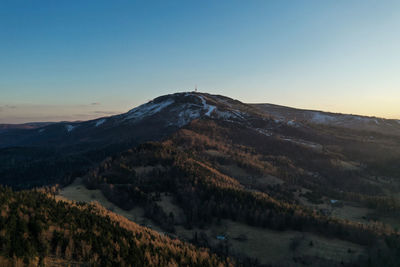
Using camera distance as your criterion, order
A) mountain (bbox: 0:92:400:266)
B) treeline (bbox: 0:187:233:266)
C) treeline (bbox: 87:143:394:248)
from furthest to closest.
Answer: treeline (bbox: 87:143:394:248) → mountain (bbox: 0:92:400:266) → treeline (bbox: 0:187:233:266)

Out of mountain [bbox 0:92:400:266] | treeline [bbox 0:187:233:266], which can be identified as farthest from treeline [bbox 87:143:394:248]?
treeline [bbox 0:187:233:266]

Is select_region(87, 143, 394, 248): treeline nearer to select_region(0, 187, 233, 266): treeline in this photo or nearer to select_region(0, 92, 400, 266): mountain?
select_region(0, 92, 400, 266): mountain

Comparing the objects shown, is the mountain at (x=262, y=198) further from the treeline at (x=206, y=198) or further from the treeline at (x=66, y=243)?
the treeline at (x=66, y=243)

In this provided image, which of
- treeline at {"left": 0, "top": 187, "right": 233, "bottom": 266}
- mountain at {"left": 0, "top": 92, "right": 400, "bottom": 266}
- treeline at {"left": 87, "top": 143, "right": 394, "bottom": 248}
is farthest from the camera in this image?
treeline at {"left": 87, "top": 143, "right": 394, "bottom": 248}

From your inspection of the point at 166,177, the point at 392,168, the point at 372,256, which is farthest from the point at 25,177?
the point at 392,168

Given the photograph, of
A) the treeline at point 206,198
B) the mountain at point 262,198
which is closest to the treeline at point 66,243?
the mountain at point 262,198

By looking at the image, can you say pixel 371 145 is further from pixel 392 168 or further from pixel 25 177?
pixel 25 177

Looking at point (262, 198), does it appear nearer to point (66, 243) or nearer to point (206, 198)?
point (206, 198)

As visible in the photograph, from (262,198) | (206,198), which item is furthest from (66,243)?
(262,198)
